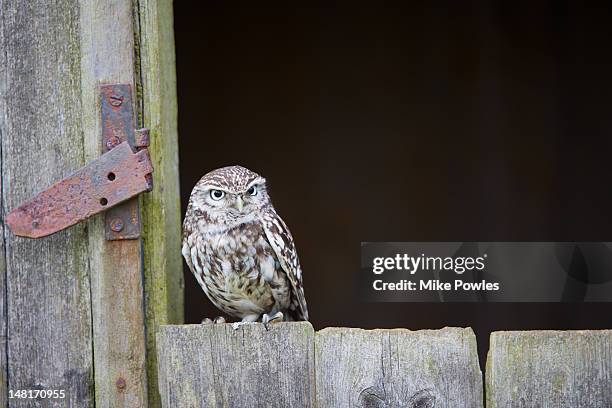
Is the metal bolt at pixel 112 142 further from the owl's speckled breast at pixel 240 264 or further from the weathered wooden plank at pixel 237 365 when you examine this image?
the owl's speckled breast at pixel 240 264

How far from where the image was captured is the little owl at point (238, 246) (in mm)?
2836

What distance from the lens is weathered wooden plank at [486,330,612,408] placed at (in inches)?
84.9

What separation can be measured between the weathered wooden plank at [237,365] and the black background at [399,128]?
323cm

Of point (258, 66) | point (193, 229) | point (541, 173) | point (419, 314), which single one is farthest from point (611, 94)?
point (193, 229)

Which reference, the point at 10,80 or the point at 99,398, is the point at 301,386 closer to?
the point at 99,398

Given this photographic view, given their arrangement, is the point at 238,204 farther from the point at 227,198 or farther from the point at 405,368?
the point at 405,368

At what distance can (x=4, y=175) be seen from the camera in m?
2.40

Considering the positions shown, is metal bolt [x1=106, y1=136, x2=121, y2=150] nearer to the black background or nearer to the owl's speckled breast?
the owl's speckled breast

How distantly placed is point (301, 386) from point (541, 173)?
12.2 ft

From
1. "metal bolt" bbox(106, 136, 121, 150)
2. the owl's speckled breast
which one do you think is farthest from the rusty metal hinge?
the owl's speckled breast

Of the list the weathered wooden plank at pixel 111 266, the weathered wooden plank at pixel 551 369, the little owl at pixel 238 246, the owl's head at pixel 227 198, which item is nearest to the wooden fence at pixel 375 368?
the weathered wooden plank at pixel 551 369

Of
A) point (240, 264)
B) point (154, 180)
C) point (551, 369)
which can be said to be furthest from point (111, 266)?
point (551, 369)

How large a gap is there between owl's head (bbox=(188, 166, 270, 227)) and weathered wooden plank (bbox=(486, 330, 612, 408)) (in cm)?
97

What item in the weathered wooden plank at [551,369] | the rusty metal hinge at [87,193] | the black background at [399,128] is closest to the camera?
the weathered wooden plank at [551,369]
